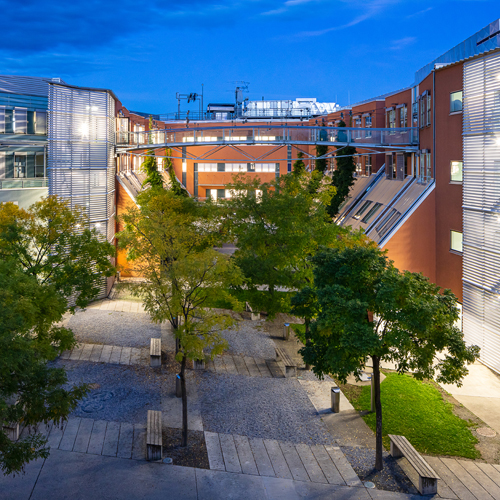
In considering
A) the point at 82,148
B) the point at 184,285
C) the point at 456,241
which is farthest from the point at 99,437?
the point at 82,148

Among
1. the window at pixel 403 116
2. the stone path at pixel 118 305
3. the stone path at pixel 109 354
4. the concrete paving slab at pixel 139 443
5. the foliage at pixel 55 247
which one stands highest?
the window at pixel 403 116

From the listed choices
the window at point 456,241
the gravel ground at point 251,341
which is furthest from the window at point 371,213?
the gravel ground at point 251,341

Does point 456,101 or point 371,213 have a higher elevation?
point 456,101

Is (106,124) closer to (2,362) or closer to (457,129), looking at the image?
(457,129)

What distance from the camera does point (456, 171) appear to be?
22.9m

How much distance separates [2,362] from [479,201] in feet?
61.2

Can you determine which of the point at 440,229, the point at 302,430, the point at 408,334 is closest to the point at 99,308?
the point at 302,430

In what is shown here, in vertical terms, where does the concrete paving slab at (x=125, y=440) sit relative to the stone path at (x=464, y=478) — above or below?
above

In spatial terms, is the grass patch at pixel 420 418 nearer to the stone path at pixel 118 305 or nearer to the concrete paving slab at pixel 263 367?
the concrete paving slab at pixel 263 367

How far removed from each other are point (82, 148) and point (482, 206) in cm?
2127

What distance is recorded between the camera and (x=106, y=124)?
2945 cm

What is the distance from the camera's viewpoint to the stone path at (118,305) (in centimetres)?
2783

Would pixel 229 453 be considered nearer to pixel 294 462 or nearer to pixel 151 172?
pixel 294 462

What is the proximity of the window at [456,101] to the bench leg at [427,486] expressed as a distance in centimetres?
1653
